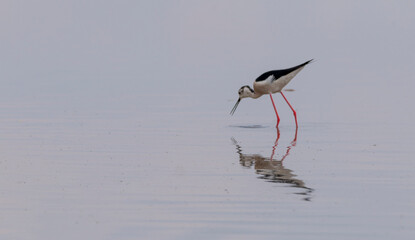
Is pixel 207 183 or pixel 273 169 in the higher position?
pixel 273 169

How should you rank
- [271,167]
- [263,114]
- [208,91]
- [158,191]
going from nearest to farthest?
[158,191] < [271,167] < [263,114] < [208,91]

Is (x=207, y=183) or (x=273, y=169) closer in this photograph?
(x=207, y=183)

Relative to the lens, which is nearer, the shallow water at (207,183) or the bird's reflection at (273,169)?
the shallow water at (207,183)

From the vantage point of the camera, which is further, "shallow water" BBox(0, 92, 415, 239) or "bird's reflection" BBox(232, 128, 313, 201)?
"bird's reflection" BBox(232, 128, 313, 201)

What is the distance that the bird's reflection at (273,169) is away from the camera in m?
13.8

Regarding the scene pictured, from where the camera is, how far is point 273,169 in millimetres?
15586

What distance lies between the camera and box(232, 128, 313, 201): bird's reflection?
45.3 feet

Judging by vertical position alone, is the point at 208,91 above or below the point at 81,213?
above

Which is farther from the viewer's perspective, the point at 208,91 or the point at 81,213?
the point at 208,91

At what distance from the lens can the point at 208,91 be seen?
45656mm

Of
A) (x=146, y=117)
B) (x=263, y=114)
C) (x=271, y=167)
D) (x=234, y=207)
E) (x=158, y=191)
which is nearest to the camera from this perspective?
(x=234, y=207)

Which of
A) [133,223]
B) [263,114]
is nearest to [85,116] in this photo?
[263,114]

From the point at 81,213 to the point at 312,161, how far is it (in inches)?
234

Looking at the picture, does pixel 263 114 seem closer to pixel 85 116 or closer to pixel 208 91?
pixel 85 116
